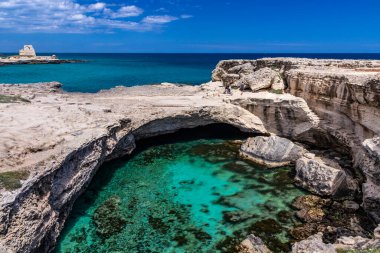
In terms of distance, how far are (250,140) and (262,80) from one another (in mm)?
6708

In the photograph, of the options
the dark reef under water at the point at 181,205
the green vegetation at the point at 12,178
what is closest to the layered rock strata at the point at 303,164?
the dark reef under water at the point at 181,205

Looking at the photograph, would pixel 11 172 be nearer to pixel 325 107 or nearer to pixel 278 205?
pixel 278 205

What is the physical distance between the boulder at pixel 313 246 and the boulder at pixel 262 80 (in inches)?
666

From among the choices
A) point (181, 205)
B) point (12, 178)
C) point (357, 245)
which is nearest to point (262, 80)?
point (181, 205)

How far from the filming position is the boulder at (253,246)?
1330 centimetres

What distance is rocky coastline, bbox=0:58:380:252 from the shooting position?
12.5 metres

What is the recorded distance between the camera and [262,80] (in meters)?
28.8

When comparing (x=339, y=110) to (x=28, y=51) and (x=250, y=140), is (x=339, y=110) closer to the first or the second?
(x=250, y=140)

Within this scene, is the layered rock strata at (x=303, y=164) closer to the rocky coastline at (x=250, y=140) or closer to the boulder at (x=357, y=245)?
the rocky coastline at (x=250, y=140)

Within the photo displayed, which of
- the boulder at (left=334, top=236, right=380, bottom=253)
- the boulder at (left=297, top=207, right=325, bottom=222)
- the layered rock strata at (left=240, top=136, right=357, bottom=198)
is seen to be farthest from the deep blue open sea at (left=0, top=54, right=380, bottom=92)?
the boulder at (left=334, top=236, right=380, bottom=253)

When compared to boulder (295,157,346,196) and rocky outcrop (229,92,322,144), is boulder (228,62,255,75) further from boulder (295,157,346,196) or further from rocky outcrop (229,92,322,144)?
boulder (295,157,346,196)

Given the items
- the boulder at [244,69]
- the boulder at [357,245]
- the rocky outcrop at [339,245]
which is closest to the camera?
the boulder at [357,245]

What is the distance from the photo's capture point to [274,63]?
32.0 meters

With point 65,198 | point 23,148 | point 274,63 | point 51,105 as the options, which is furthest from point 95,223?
point 274,63
